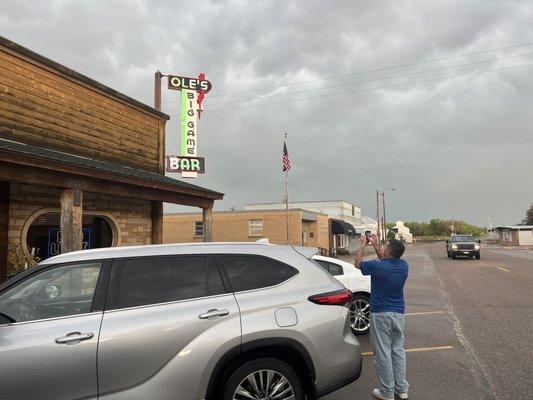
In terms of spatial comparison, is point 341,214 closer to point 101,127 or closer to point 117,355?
point 101,127

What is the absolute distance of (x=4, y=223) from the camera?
969 cm

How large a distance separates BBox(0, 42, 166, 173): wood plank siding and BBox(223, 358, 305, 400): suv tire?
8235mm

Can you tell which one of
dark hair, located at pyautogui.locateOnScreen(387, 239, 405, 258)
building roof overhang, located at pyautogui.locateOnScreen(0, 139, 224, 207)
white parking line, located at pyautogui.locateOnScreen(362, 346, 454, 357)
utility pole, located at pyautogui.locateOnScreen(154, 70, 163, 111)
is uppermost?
utility pole, located at pyautogui.locateOnScreen(154, 70, 163, 111)

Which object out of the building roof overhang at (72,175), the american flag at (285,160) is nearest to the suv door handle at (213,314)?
the building roof overhang at (72,175)

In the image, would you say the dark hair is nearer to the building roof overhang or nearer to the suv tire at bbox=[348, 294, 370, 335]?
the suv tire at bbox=[348, 294, 370, 335]

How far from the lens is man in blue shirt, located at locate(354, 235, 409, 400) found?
4.92m

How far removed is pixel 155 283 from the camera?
4.05m

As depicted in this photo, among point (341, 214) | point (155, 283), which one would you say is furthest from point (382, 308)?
point (341, 214)

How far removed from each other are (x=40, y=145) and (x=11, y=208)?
1.61 metres

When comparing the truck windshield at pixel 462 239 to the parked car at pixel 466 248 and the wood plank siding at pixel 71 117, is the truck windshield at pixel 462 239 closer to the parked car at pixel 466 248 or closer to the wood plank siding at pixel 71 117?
the parked car at pixel 466 248

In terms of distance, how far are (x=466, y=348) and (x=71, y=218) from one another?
23.7ft

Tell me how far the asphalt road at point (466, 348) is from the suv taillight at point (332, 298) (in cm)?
145

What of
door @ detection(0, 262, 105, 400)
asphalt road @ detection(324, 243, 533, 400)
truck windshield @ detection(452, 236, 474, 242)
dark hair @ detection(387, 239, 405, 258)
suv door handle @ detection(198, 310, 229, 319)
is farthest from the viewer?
truck windshield @ detection(452, 236, 474, 242)

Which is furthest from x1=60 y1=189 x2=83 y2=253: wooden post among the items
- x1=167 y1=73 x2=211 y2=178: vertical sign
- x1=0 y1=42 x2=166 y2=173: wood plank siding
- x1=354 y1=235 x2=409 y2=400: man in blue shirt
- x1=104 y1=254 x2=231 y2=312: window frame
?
x1=167 y1=73 x2=211 y2=178: vertical sign
